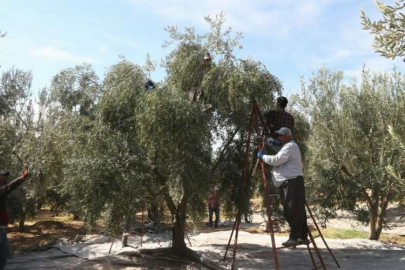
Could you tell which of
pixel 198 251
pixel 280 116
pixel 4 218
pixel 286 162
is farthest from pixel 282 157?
pixel 198 251

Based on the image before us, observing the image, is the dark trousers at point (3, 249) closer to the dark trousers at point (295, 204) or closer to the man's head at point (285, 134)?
the dark trousers at point (295, 204)

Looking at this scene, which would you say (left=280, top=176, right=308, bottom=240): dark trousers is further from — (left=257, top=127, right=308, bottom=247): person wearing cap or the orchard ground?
the orchard ground

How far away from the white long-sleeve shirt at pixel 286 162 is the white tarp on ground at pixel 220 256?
377cm

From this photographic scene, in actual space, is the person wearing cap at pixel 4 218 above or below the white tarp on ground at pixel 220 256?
above

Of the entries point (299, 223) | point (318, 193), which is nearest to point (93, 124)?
point (299, 223)

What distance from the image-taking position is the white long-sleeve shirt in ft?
21.3

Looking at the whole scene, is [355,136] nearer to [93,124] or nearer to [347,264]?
[347,264]

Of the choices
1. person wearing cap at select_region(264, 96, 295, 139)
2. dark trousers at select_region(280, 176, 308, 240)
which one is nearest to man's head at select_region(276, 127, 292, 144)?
dark trousers at select_region(280, 176, 308, 240)

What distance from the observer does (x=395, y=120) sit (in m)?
13.1

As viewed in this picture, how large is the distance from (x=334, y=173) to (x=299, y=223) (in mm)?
5913

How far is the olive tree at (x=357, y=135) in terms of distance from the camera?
12812mm

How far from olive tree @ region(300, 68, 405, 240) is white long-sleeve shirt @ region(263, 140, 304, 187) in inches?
242

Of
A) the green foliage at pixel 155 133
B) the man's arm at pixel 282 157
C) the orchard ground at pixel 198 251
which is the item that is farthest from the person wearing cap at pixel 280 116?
the orchard ground at pixel 198 251

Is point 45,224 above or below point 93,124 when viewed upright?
below
